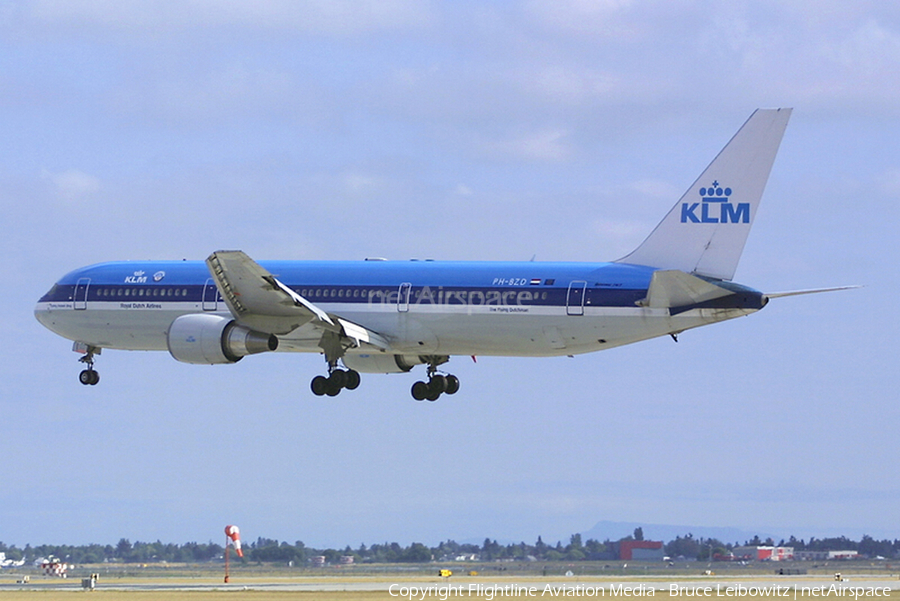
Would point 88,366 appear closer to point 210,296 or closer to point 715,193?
point 210,296

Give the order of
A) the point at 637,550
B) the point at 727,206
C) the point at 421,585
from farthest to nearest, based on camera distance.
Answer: the point at 637,550, the point at 421,585, the point at 727,206

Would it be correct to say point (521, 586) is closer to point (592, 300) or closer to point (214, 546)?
point (592, 300)

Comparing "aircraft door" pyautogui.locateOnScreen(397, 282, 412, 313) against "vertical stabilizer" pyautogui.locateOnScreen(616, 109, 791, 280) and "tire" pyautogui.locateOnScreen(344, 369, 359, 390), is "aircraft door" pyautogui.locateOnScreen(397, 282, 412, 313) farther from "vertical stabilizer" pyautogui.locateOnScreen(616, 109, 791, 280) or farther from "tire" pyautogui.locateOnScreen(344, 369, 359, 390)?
"vertical stabilizer" pyautogui.locateOnScreen(616, 109, 791, 280)

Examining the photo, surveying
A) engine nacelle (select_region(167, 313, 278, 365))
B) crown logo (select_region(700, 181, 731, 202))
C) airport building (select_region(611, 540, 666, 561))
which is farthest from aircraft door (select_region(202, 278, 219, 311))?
airport building (select_region(611, 540, 666, 561))

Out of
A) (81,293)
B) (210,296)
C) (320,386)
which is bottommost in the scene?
(320,386)

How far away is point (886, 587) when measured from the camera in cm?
5400

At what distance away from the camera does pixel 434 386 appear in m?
62.0

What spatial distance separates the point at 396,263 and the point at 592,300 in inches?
335

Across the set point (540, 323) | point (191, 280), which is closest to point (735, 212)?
point (540, 323)

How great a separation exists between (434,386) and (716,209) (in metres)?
14.7

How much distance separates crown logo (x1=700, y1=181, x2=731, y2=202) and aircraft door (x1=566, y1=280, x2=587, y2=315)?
5.24 meters

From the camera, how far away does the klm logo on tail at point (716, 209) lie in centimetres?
5322

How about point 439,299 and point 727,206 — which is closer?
point 727,206

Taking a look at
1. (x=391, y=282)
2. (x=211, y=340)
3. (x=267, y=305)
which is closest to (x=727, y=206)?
(x=391, y=282)
